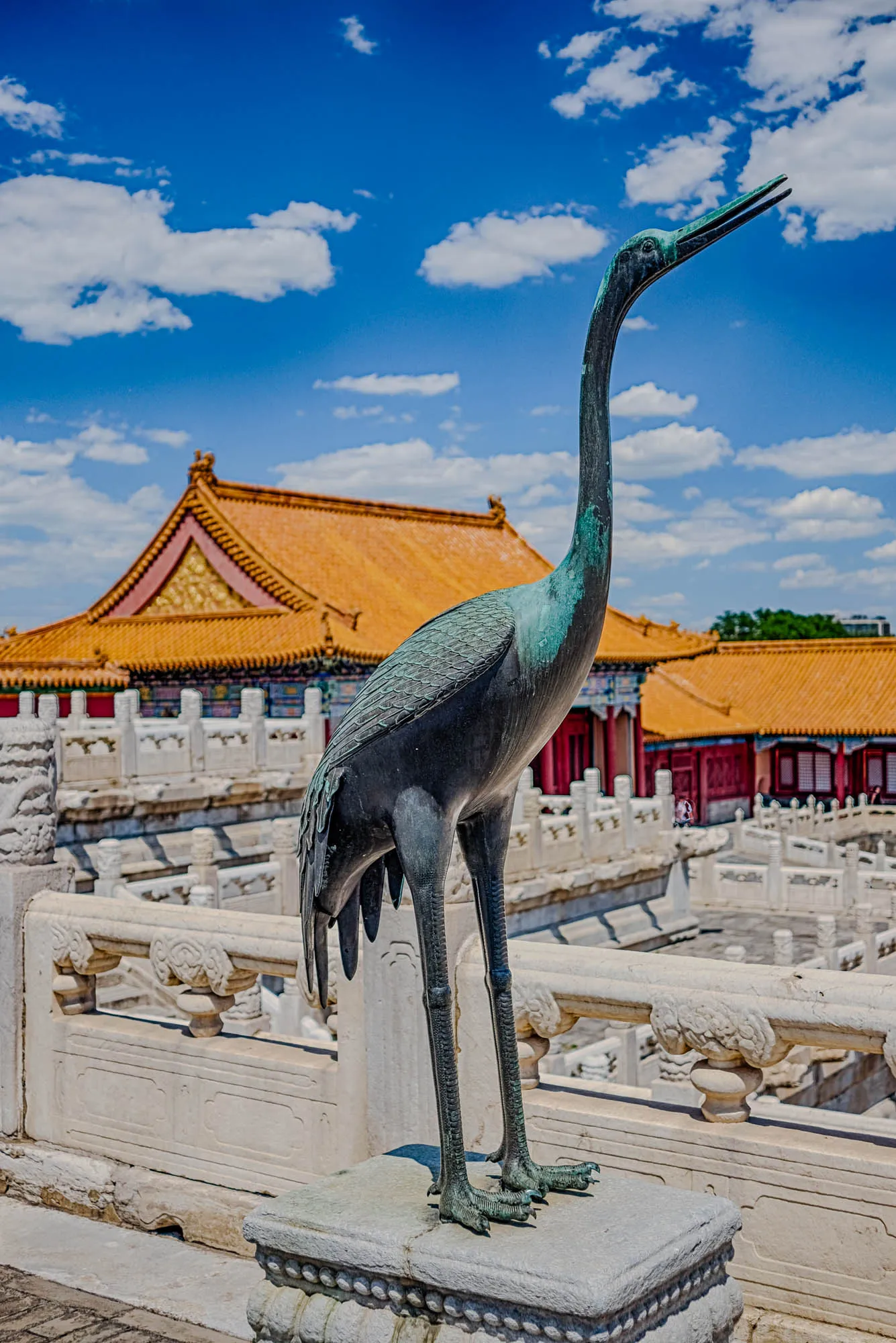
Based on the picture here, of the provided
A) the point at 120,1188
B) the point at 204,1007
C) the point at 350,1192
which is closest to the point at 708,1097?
the point at 350,1192

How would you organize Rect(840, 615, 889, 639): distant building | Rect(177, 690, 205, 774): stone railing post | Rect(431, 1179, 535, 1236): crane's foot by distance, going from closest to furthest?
Rect(431, 1179, 535, 1236): crane's foot → Rect(177, 690, 205, 774): stone railing post → Rect(840, 615, 889, 639): distant building

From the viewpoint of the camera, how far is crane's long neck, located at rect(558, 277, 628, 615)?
9.23 feet

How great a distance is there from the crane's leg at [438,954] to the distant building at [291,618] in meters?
17.6

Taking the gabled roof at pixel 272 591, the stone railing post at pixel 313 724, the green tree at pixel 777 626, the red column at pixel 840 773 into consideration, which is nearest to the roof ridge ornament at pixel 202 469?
the gabled roof at pixel 272 591

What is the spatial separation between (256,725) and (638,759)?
1284 cm

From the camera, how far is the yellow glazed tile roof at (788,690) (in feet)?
99.5

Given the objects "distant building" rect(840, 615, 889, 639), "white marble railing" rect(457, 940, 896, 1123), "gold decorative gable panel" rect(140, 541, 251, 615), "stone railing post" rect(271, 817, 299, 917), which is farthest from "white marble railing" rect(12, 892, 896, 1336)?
"distant building" rect(840, 615, 889, 639)

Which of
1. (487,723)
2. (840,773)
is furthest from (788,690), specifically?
(487,723)

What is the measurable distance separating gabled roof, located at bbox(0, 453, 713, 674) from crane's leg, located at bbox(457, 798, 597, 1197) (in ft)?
58.8

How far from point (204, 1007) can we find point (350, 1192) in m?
2.01

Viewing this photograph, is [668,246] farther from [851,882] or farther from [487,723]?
[851,882]

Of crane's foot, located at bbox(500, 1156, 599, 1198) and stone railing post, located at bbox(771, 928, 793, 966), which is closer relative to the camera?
crane's foot, located at bbox(500, 1156, 599, 1198)

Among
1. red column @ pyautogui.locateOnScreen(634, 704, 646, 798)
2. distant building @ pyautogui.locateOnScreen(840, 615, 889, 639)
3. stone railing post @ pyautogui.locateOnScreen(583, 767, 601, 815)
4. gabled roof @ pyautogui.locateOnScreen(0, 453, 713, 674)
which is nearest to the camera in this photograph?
stone railing post @ pyautogui.locateOnScreen(583, 767, 601, 815)

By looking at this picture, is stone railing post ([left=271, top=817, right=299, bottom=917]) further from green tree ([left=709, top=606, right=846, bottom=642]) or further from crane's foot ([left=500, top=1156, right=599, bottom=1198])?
green tree ([left=709, top=606, right=846, bottom=642])
